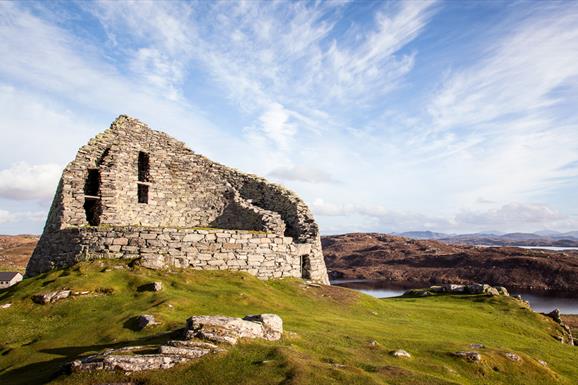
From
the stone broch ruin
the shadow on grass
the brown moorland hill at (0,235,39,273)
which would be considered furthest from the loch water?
the brown moorland hill at (0,235,39,273)

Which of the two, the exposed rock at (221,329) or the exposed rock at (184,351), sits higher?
the exposed rock at (221,329)

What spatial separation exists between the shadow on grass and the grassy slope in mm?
62

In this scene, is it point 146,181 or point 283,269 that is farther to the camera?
point 146,181

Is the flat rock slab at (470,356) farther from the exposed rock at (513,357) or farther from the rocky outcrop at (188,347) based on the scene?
the rocky outcrop at (188,347)

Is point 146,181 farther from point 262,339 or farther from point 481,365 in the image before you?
point 481,365

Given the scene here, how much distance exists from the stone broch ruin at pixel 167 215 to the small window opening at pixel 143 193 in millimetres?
87

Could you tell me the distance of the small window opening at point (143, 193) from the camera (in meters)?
34.7

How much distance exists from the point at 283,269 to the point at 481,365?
15324 millimetres

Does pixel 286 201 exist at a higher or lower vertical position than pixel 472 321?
higher

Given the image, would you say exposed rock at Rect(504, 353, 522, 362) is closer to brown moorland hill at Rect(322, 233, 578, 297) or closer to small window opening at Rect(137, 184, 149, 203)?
small window opening at Rect(137, 184, 149, 203)

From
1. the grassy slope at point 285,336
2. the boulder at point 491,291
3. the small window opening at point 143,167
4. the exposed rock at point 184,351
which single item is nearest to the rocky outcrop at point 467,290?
the boulder at point 491,291

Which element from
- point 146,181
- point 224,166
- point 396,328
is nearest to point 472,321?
point 396,328

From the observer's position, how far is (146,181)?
114 ft

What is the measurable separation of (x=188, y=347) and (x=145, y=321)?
4.71 m
